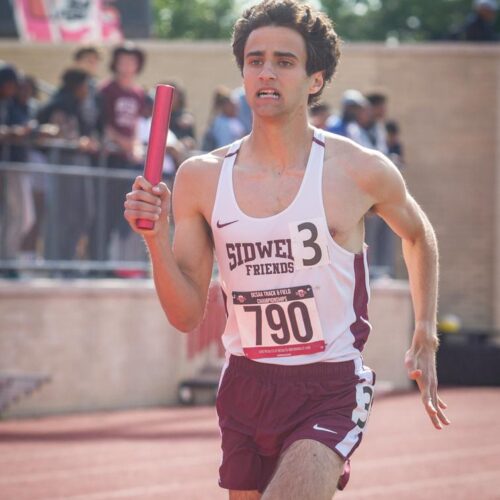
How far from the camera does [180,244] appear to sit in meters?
5.58

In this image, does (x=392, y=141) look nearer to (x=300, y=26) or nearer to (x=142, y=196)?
(x=300, y=26)

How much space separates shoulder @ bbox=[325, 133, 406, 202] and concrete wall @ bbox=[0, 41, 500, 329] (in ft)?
58.7

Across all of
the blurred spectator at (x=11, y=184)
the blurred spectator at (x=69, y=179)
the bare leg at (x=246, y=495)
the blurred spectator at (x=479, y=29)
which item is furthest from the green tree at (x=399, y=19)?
→ the bare leg at (x=246, y=495)

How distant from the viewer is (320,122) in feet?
54.3

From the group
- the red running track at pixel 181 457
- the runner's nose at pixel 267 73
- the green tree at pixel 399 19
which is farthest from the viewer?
the green tree at pixel 399 19

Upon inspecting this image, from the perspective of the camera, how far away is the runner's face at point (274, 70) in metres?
5.42

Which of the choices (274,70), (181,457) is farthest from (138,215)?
(181,457)

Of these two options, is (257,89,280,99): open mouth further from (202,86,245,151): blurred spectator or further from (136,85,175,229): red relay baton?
(202,86,245,151): blurred spectator

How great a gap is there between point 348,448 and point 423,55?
18.9 metres

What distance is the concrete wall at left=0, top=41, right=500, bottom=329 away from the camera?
2344 cm

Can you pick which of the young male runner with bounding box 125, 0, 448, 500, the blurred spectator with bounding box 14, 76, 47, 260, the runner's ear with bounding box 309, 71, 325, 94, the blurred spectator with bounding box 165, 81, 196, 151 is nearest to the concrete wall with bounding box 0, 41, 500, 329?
the blurred spectator with bounding box 165, 81, 196, 151

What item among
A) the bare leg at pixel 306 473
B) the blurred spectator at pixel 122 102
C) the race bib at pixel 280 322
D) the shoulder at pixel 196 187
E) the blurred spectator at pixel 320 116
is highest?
the shoulder at pixel 196 187

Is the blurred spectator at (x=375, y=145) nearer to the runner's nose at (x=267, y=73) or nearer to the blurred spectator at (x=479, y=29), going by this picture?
the blurred spectator at (x=479, y=29)

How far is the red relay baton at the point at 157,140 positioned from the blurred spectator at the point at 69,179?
8.69 meters
